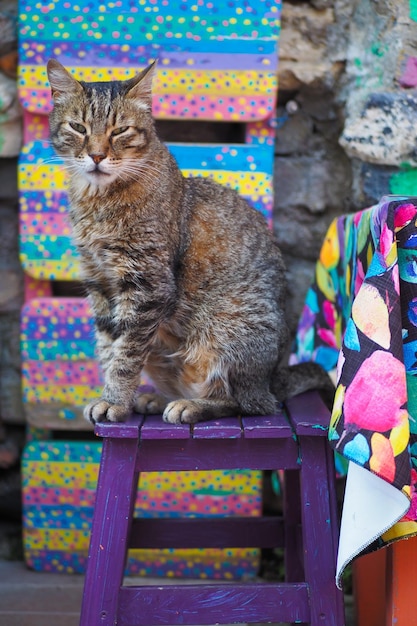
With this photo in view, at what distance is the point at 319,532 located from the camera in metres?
1.79

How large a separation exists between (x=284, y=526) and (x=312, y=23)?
1932 mm

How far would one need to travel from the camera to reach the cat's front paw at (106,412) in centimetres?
191

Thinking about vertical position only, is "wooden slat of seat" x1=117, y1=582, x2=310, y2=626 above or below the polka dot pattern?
below

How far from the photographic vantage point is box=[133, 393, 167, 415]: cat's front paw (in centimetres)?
212

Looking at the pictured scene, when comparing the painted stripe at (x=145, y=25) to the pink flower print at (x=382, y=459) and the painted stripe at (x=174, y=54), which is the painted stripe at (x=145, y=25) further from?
the pink flower print at (x=382, y=459)

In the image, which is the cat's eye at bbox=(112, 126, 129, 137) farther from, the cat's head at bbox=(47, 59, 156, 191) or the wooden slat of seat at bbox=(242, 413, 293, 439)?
the wooden slat of seat at bbox=(242, 413, 293, 439)

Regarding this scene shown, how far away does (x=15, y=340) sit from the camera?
299 centimetres

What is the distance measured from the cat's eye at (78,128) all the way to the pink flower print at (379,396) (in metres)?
1.06

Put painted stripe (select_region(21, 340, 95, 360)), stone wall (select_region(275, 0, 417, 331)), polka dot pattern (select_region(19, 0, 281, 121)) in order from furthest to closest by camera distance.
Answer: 1. painted stripe (select_region(21, 340, 95, 360))
2. polka dot pattern (select_region(19, 0, 281, 121))
3. stone wall (select_region(275, 0, 417, 331))

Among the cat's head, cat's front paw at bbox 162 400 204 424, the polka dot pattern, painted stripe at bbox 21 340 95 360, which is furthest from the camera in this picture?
painted stripe at bbox 21 340 95 360

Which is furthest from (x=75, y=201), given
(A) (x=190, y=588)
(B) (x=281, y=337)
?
(A) (x=190, y=588)

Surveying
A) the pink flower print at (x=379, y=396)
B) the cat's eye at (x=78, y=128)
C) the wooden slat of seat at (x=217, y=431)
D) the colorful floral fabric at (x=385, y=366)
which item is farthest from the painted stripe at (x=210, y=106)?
the pink flower print at (x=379, y=396)

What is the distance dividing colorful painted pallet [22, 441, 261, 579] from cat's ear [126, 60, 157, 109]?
1.42 m

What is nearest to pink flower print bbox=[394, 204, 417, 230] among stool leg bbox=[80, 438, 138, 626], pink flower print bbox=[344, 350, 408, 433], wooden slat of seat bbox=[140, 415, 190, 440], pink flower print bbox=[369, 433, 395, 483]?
pink flower print bbox=[344, 350, 408, 433]
